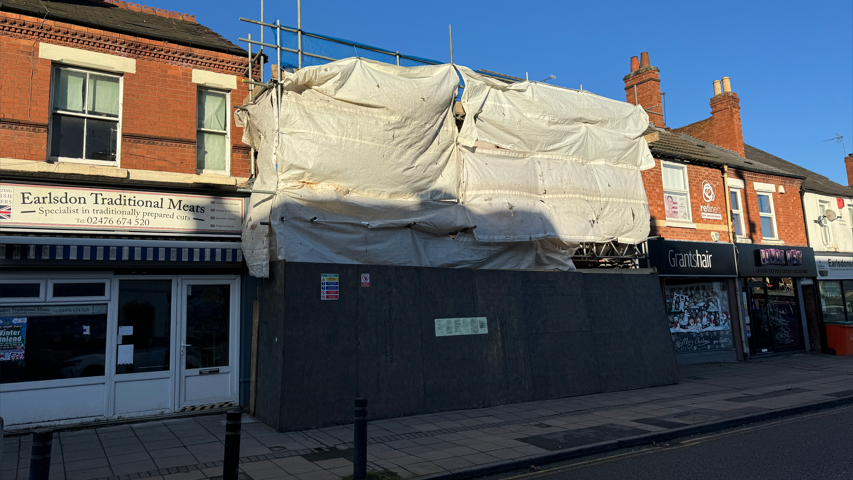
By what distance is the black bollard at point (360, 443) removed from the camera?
600 cm

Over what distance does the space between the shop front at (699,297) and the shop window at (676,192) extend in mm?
998

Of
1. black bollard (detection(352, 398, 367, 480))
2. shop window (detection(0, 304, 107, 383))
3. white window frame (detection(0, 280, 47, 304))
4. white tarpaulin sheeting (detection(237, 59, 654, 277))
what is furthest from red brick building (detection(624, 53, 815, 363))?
white window frame (detection(0, 280, 47, 304))

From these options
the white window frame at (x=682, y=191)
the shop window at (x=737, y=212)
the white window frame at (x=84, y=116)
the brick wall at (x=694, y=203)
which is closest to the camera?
the white window frame at (x=84, y=116)

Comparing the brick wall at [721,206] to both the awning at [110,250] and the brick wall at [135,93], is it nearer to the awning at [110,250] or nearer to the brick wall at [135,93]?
the brick wall at [135,93]

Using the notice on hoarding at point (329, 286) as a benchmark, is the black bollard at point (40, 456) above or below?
below

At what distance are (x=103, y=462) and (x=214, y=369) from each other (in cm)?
307

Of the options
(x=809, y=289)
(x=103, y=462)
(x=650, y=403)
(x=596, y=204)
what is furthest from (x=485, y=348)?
(x=809, y=289)

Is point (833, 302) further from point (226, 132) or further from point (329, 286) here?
point (226, 132)

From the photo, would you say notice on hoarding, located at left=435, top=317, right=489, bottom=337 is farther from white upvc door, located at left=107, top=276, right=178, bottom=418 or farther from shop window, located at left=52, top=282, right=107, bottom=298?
shop window, located at left=52, top=282, right=107, bottom=298

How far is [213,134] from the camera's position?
10.7 m

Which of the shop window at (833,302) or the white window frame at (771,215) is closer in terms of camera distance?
the white window frame at (771,215)

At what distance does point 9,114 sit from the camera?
29.1 ft

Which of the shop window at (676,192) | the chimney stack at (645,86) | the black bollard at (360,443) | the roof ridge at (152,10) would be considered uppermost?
the chimney stack at (645,86)

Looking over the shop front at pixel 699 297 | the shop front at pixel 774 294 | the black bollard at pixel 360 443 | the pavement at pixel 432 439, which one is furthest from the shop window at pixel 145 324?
the shop front at pixel 774 294
